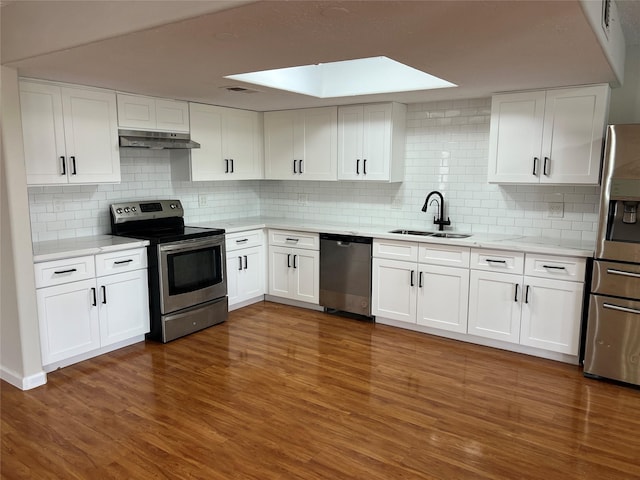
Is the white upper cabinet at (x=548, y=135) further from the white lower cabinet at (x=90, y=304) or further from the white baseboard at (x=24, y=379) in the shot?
the white baseboard at (x=24, y=379)

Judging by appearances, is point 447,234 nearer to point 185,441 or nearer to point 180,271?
point 180,271

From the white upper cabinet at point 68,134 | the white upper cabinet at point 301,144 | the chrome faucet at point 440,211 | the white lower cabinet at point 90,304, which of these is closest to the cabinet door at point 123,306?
the white lower cabinet at point 90,304

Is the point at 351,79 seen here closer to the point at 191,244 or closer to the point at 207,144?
the point at 207,144

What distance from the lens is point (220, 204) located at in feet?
18.8

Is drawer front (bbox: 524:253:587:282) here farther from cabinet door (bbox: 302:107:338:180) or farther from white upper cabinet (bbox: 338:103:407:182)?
cabinet door (bbox: 302:107:338:180)

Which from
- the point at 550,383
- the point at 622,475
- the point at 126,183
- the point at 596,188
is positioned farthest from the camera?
the point at 126,183

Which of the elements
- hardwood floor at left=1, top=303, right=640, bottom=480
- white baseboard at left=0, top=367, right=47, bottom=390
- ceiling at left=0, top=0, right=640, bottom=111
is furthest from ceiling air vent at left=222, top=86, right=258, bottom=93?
white baseboard at left=0, top=367, right=47, bottom=390

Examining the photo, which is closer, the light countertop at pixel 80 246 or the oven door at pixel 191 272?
the light countertop at pixel 80 246

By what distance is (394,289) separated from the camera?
15.2 ft

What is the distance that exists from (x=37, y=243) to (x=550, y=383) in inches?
164

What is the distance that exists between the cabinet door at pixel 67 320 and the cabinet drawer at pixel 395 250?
8.33ft

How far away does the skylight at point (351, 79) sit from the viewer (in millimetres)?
3965

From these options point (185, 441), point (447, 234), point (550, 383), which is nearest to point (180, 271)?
point (185, 441)

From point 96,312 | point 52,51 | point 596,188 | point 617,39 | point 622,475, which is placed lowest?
point 622,475
